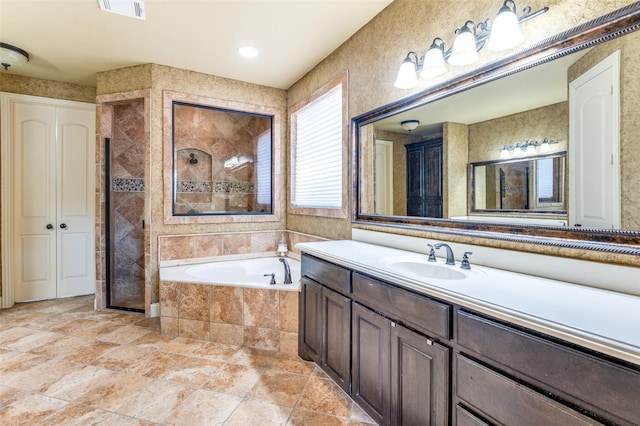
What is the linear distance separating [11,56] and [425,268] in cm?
413

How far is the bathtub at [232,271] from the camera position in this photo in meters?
2.97

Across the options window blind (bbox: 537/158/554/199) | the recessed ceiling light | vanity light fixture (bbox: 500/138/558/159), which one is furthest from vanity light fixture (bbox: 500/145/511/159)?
the recessed ceiling light

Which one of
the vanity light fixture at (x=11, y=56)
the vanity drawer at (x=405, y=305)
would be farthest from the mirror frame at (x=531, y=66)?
the vanity light fixture at (x=11, y=56)

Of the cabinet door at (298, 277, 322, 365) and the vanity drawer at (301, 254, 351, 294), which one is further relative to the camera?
the cabinet door at (298, 277, 322, 365)

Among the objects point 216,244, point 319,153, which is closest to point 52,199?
point 216,244

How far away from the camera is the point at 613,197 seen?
1219 mm

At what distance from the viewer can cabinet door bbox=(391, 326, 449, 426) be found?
127 centimetres

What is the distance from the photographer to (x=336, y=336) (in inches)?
79.3

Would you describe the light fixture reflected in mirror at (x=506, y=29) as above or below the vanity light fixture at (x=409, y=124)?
above

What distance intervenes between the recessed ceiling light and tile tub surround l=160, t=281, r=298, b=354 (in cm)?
218

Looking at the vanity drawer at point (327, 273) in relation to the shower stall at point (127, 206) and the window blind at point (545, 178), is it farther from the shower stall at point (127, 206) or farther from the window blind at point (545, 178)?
the shower stall at point (127, 206)

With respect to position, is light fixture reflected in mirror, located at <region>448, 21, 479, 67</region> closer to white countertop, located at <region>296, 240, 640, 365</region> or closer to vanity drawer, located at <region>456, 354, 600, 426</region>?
white countertop, located at <region>296, 240, 640, 365</region>

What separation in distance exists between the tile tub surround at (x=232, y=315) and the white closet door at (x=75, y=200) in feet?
6.47

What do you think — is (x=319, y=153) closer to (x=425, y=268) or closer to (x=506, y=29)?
(x=425, y=268)
